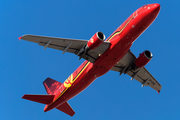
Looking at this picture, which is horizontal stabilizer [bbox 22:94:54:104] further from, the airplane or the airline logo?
the airline logo

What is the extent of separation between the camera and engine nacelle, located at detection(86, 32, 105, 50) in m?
24.0

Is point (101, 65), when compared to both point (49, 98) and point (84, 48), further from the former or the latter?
point (49, 98)

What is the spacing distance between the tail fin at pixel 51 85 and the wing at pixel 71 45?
10.00 metres

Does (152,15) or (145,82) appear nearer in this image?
(152,15)

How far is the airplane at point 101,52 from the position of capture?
23.9 meters

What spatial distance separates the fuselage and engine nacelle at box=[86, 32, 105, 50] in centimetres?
179

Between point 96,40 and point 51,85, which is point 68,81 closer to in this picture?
point 51,85

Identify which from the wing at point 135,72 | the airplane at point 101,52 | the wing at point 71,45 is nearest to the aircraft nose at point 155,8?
the airplane at point 101,52

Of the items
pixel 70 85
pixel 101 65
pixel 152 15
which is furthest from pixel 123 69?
pixel 152 15

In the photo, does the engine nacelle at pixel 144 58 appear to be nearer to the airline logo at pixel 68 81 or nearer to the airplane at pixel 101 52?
the airplane at pixel 101 52

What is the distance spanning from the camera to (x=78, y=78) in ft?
93.7

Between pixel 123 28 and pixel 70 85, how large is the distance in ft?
35.5

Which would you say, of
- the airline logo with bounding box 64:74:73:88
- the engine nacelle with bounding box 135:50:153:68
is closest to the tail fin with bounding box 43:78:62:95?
the airline logo with bounding box 64:74:73:88

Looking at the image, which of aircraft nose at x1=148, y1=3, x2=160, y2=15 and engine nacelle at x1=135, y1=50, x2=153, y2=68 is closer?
aircraft nose at x1=148, y1=3, x2=160, y2=15
